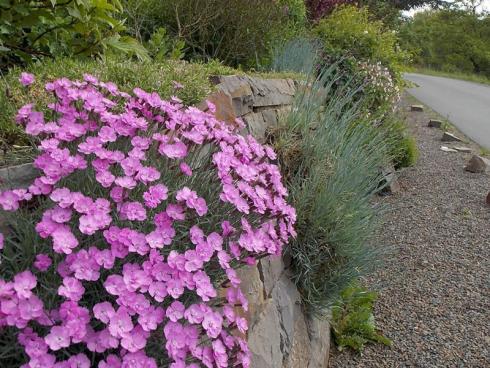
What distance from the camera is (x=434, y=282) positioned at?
4.34 meters

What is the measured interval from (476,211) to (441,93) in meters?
15.3

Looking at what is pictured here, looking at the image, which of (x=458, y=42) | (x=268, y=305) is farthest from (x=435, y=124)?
(x=458, y=42)

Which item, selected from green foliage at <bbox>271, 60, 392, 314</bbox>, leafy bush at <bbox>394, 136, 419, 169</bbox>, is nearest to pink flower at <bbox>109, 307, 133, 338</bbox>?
green foliage at <bbox>271, 60, 392, 314</bbox>

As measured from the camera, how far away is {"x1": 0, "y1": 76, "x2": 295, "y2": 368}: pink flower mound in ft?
4.27

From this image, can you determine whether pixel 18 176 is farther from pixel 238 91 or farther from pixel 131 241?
pixel 238 91

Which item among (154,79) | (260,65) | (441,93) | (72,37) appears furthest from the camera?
(441,93)

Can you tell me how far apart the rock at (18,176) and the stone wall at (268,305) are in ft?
3.40

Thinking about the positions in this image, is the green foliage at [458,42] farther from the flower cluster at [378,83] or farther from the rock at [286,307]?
the rock at [286,307]

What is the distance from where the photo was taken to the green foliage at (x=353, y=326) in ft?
11.1

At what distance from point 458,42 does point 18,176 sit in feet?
161

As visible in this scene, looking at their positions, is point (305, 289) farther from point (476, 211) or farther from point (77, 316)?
point (476, 211)

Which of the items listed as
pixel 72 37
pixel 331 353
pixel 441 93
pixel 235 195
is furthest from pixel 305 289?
pixel 441 93

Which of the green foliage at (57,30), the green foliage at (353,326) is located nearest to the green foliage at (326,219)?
the green foliage at (353,326)

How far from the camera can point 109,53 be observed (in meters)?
3.41
